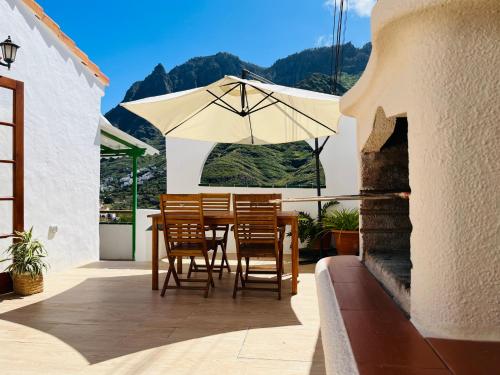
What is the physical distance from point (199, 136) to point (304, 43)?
104ft

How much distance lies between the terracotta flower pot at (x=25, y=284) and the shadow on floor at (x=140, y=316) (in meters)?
0.28

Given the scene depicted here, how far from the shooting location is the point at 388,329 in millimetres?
1318

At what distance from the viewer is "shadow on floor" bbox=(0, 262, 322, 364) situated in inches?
109

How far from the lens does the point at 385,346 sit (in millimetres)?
1178

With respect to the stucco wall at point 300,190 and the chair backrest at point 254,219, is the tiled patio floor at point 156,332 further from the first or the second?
the stucco wall at point 300,190

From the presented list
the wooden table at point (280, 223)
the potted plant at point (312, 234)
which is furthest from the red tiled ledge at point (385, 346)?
the potted plant at point (312, 234)

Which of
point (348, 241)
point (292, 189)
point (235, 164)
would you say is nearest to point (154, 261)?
point (348, 241)

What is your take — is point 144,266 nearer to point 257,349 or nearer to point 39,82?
point 39,82

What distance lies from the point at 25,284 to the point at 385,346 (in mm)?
3982

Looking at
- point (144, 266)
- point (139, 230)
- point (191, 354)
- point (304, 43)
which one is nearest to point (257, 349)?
point (191, 354)

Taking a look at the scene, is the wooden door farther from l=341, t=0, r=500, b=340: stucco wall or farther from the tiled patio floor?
l=341, t=0, r=500, b=340: stucco wall

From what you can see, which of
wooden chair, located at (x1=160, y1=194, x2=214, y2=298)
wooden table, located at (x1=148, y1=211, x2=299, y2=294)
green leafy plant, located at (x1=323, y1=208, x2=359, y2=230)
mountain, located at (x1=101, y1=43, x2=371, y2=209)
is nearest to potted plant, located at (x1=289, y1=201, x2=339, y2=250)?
green leafy plant, located at (x1=323, y1=208, x2=359, y2=230)

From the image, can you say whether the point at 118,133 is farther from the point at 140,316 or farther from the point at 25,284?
the point at 140,316

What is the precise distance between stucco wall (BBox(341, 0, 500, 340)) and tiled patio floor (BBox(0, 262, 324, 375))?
1374 millimetres
